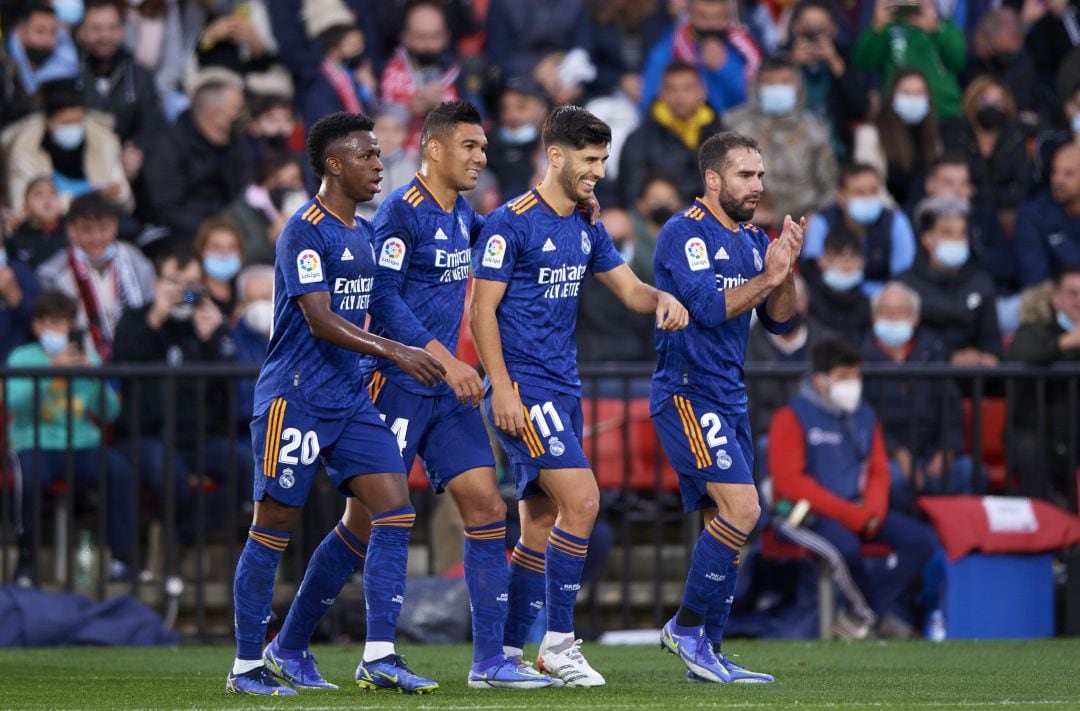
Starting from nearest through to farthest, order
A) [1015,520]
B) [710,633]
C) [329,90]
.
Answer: [710,633] → [1015,520] → [329,90]

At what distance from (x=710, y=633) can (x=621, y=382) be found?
3614mm

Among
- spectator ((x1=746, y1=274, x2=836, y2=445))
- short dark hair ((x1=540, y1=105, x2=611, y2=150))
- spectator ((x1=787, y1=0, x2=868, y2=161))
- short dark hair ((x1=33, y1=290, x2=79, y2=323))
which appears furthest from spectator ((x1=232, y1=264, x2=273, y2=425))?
spectator ((x1=787, y1=0, x2=868, y2=161))

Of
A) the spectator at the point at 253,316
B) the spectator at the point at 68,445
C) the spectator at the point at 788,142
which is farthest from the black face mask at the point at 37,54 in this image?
the spectator at the point at 788,142

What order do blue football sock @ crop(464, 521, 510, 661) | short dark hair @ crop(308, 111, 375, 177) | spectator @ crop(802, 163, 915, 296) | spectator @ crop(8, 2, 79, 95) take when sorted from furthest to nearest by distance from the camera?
spectator @ crop(8, 2, 79, 95) → spectator @ crop(802, 163, 915, 296) → blue football sock @ crop(464, 521, 510, 661) → short dark hair @ crop(308, 111, 375, 177)

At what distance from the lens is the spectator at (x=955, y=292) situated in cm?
1385

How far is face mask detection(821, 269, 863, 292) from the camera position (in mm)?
13930

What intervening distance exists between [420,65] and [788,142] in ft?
9.89

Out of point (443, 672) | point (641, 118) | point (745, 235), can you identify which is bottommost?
point (443, 672)

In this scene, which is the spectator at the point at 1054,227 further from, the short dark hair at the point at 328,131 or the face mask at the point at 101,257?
the short dark hair at the point at 328,131

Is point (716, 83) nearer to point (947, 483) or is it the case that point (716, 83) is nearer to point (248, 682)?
point (947, 483)

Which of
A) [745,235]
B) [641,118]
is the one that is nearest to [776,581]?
[745,235]

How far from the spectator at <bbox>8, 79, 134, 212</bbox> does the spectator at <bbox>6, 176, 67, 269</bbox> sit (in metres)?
0.70

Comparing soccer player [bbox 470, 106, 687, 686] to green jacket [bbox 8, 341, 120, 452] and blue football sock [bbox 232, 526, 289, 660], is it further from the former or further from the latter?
green jacket [bbox 8, 341, 120, 452]

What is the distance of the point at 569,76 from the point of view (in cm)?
1606
